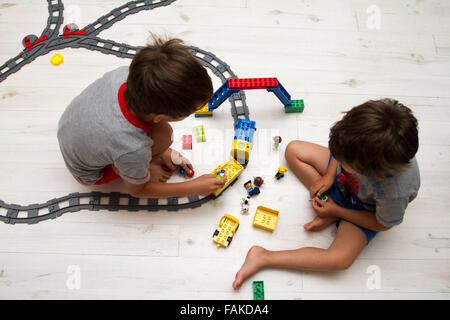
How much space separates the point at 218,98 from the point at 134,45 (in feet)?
1.44

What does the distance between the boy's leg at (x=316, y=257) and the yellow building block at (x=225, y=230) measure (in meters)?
0.08

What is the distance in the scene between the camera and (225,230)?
99 cm

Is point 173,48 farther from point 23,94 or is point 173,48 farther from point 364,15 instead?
point 364,15

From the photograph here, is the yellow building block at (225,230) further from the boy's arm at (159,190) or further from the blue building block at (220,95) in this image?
the blue building block at (220,95)


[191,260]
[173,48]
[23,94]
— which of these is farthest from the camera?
[23,94]

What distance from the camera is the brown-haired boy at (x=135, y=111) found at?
682 millimetres

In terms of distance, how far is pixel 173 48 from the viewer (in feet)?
2.27

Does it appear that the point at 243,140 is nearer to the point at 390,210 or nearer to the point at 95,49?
the point at 390,210

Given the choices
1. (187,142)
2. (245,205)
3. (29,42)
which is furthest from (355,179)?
(29,42)

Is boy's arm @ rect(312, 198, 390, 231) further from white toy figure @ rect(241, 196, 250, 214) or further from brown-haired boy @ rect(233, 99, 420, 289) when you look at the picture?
white toy figure @ rect(241, 196, 250, 214)

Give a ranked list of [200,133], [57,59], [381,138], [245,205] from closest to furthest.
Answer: [381,138] → [245,205] → [200,133] → [57,59]

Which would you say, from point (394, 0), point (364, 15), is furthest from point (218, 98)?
point (394, 0)

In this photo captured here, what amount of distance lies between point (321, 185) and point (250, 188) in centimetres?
22

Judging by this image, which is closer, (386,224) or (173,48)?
(173,48)
